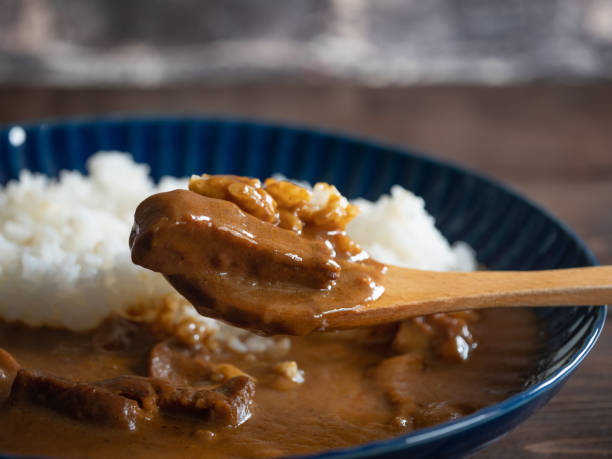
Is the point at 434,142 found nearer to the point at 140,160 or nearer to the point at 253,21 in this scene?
the point at 140,160

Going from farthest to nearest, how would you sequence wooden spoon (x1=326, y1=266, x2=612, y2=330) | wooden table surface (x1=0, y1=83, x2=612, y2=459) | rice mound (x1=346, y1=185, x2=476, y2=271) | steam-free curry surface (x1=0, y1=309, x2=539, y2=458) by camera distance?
wooden table surface (x1=0, y1=83, x2=612, y2=459)
rice mound (x1=346, y1=185, x2=476, y2=271)
wooden spoon (x1=326, y1=266, x2=612, y2=330)
steam-free curry surface (x1=0, y1=309, x2=539, y2=458)

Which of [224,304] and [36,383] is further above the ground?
[224,304]

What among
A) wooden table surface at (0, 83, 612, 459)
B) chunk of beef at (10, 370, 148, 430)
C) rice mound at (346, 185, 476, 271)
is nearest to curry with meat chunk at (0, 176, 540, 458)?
chunk of beef at (10, 370, 148, 430)

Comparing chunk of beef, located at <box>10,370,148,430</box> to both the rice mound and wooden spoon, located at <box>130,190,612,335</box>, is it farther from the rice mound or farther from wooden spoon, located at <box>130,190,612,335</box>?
the rice mound

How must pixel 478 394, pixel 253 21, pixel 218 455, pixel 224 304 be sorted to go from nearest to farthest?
Answer: 1. pixel 218 455
2. pixel 224 304
3. pixel 478 394
4. pixel 253 21

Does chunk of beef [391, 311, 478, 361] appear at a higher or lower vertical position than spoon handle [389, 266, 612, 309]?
lower

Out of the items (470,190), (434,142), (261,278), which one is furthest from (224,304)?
(434,142)
